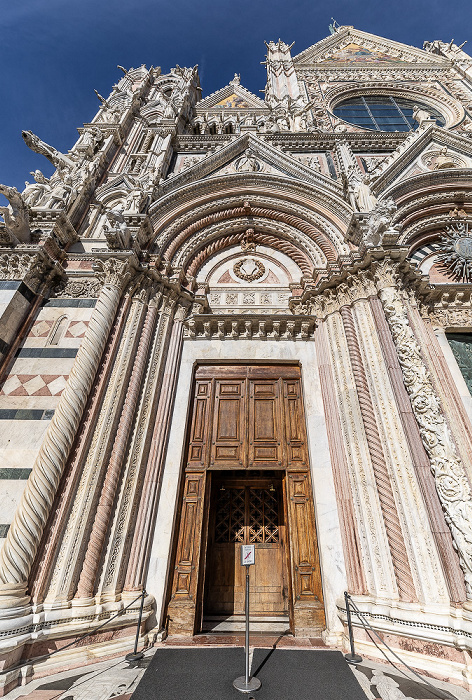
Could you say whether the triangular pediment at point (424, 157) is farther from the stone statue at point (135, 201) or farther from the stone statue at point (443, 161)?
the stone statue at point (135, 201)

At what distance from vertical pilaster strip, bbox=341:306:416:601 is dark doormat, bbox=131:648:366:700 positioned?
3.95ft

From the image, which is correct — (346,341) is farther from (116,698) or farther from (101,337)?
(116,698)

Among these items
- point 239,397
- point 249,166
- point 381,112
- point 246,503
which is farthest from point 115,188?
point 381,112

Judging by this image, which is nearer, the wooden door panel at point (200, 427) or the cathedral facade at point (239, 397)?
the cathedral facade at point (239, 397)

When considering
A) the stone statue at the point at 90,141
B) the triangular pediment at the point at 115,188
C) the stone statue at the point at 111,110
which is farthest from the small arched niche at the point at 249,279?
the stone statue at the point at 111,110

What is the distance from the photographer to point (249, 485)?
273 inches

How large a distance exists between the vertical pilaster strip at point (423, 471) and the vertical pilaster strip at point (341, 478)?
1.04 meters

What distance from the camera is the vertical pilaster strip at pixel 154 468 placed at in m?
4.72

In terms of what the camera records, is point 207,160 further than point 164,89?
No

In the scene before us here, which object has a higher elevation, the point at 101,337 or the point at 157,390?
the point at 101,337

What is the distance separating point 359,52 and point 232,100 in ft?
26.7

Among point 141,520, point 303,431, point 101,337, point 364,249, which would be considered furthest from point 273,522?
point 364,249

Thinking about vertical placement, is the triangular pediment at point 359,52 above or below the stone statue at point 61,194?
above

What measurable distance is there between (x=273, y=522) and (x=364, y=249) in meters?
5.79
